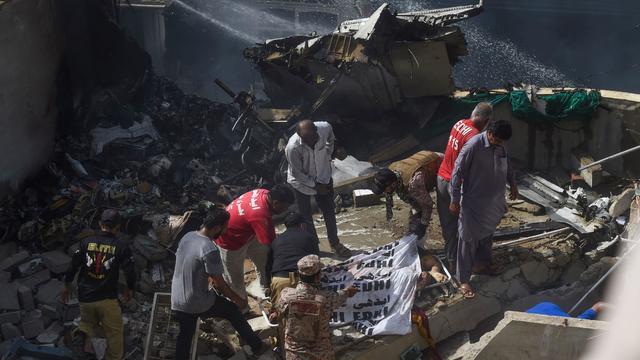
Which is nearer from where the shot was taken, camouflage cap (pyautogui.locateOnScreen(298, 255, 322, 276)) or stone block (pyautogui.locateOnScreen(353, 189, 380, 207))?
camouflage cap (pyautogui.locateOnScreen(298, 255, 322, 276))

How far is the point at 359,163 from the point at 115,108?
4.76 m

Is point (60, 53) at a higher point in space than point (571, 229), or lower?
higher

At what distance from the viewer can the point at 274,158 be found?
462 inches

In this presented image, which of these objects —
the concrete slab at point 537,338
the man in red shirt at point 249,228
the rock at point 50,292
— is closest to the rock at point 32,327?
the rock at point 50,292

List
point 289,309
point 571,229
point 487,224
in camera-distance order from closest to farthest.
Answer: point 289,309 → point 487,224 → point 571,229

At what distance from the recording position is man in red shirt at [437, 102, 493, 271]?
263 inches

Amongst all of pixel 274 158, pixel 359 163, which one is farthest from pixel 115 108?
pixel 359 163

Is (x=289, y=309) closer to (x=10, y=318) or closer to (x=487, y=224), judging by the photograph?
(x=487, y=224)

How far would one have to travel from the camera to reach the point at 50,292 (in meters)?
7.16

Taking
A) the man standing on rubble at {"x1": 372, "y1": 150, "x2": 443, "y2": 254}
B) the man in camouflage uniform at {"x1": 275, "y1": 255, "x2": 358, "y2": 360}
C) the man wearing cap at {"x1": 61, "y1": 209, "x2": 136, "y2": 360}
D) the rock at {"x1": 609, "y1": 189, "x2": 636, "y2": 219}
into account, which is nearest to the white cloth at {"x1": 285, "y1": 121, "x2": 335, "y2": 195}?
the man standing on rubble at {"x1": 372, "y1": 150, "x2": 443, "y2": 254}

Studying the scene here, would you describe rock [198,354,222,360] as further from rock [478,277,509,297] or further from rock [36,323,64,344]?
rock [478,277,509,297]

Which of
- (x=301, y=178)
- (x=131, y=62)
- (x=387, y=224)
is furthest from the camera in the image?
(x=131, y=62)

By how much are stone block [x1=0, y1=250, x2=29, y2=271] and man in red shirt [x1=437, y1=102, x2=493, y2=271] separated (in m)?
4.71

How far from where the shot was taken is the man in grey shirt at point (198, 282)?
5.49 m
